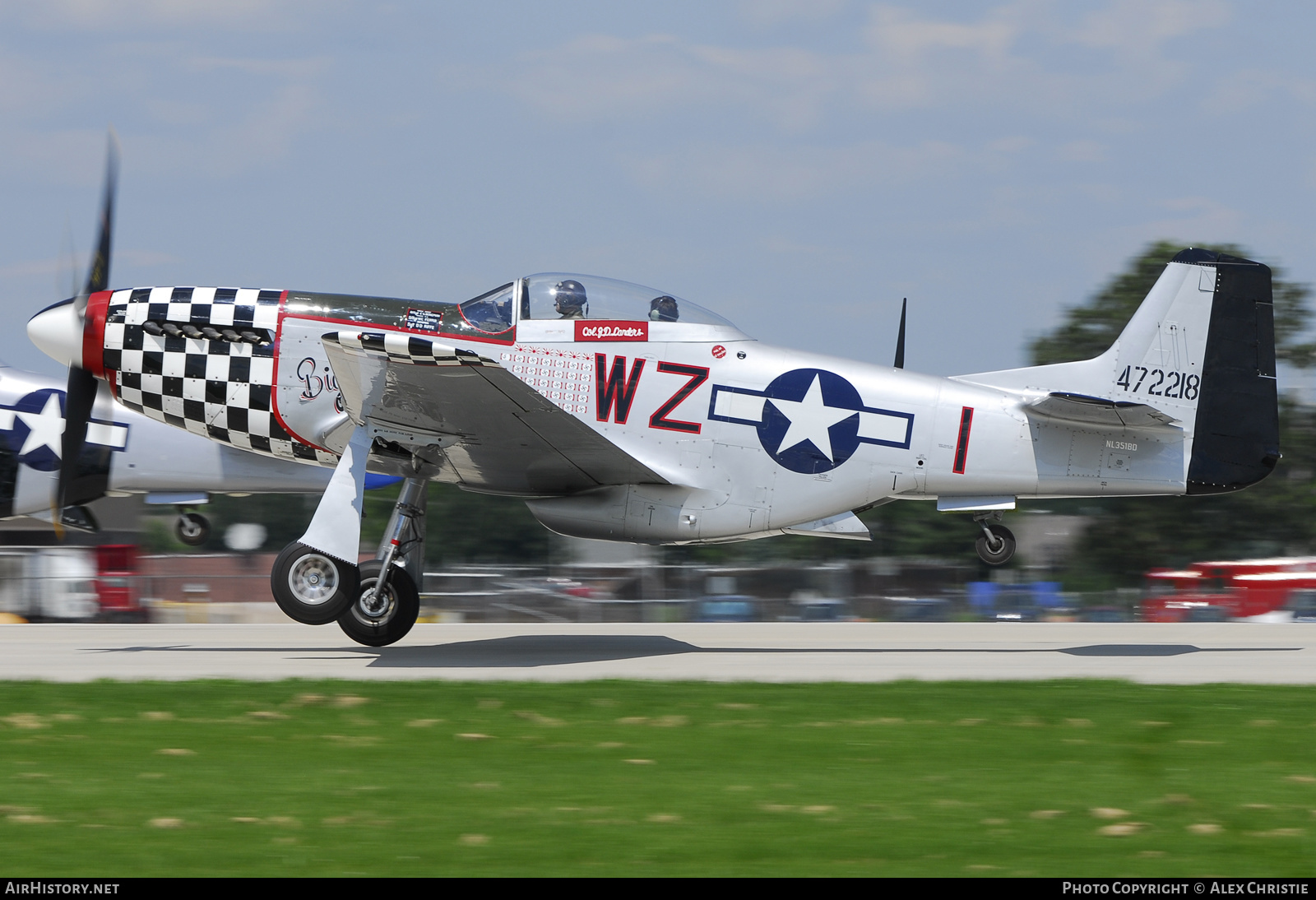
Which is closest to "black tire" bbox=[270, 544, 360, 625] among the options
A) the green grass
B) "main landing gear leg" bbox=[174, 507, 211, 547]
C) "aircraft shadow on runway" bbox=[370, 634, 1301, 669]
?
"aircraft shadow on runway" bbox=[370, 634, 1301, 669]

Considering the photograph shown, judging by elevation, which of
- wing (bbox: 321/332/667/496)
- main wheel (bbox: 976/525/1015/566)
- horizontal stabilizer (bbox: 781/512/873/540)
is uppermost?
wing (bbox: 321/332/667/496)

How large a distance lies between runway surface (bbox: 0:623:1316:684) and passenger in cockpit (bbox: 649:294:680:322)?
3086mm

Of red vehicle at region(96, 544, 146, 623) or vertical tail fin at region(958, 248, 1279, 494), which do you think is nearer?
vertical tail fin at region(958, 248, 1279, 494)

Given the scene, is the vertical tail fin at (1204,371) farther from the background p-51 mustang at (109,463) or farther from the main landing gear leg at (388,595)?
the background p-51 mustang at (109,463)

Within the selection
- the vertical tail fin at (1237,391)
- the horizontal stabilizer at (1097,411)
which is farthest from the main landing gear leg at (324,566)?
the vertical tail fin at (1237,391)

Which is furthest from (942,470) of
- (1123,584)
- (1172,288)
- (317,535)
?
(1123,584)

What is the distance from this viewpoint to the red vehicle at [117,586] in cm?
1694

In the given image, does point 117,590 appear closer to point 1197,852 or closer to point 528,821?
point 528,821

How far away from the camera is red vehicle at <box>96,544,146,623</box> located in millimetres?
16938

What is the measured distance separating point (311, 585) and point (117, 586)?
843cm

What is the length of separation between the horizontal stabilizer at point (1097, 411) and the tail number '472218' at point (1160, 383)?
0.99ft

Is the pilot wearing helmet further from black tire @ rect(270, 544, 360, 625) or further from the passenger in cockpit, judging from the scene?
black tire @ rect(270, 544, 360, 625)

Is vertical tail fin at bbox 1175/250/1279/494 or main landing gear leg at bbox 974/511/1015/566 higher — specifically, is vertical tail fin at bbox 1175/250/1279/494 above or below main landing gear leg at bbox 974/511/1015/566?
above

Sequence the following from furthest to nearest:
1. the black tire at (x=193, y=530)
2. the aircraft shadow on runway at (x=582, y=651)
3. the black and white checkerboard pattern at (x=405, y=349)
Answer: the black tire at (x=193, y=530), the aircraft shadow on runway at (x=582, y=651), the black and white checkerboard pattern at (x=405, y=349)
